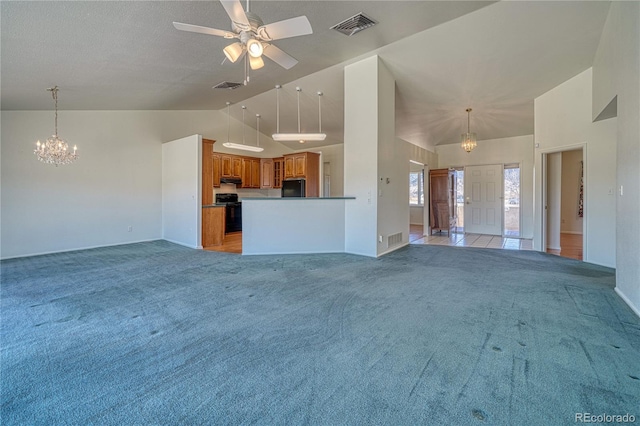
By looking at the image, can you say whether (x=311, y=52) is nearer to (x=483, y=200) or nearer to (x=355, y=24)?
(x=355, y=24)

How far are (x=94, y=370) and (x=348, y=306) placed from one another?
195cm

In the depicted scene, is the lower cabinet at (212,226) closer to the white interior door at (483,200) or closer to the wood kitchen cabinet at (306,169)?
the wood kitchen cabinet at (306,169)

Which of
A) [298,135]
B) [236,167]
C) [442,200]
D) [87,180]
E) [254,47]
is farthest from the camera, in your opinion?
[236,167]

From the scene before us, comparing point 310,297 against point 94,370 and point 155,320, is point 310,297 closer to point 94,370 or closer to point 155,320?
point 155,320

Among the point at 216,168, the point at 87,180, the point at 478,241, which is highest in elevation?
the point at 216,168

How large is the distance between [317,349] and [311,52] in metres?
4.45

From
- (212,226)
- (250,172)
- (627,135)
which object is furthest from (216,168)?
(627,135)

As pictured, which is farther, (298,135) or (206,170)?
(206,170)

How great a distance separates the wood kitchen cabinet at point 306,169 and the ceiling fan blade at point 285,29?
6.14 m

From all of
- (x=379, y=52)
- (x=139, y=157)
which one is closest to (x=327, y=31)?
(x=379, y=52)

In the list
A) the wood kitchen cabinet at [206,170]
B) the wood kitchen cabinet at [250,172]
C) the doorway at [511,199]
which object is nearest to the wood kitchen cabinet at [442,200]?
the doorway at [511,199]

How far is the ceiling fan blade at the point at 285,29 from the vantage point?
8.11ft

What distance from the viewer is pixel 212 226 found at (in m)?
6.62

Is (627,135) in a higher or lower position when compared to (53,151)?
lower
